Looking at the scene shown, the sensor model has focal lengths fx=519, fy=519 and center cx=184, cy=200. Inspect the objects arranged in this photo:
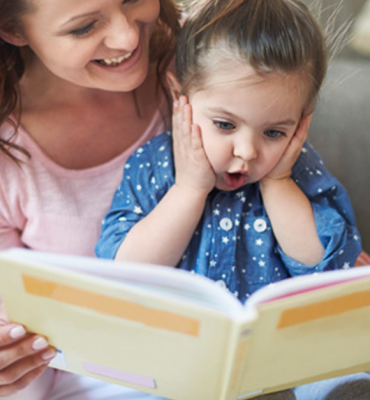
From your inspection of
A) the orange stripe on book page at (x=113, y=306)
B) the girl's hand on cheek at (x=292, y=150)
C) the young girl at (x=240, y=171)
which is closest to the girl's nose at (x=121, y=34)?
the young girl at (x=240, y=171)

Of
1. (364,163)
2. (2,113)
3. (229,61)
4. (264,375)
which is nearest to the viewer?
(264,375)

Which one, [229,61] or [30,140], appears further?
[30,140]

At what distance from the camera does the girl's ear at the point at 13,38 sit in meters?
1.01

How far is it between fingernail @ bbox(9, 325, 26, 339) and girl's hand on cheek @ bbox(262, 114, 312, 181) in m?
0.56

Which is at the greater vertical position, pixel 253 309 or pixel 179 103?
pixel 179 103

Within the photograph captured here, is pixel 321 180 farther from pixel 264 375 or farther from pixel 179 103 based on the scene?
pixel 264 375

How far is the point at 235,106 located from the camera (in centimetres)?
92

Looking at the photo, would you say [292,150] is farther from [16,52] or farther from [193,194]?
[16,52]

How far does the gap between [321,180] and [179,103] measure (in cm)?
35

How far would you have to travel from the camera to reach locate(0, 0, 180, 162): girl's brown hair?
95cm

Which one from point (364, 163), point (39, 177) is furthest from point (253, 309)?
point (364, 163)

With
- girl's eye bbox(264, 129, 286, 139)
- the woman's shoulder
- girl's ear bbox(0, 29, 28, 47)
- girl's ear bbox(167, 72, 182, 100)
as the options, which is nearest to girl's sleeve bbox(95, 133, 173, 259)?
the woman's shoulder

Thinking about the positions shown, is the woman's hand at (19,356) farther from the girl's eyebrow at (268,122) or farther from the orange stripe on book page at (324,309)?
the girl's eyebrow at (268,122)

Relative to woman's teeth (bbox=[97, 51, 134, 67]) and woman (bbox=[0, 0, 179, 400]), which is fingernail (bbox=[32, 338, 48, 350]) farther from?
woman's teeth (bbox=[97, 51, 134, 67])
